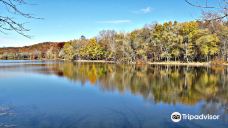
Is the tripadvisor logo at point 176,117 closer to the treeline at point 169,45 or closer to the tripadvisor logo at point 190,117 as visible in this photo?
the tripadvisor logo at point 190,117

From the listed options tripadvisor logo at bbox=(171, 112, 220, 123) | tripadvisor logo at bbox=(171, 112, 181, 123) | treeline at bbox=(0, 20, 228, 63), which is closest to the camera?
tripadvisor logo at bbox=(171, 112, 181, 123)

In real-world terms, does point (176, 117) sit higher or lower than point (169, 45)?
lower

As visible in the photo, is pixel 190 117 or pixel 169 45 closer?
pixel 190 117

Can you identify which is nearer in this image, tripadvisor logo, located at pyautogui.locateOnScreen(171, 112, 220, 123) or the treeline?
tripadvisor logo, located at pyautogui.locateOnScreen(171, 112, 220, 123)

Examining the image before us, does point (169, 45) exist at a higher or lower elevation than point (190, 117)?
higher

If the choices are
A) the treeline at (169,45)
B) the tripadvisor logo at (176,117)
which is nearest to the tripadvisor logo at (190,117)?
the tripadvisor logo at (176,117)

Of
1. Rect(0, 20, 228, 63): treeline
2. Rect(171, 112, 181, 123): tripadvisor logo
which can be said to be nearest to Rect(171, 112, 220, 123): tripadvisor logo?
Rect(171, 112, 181, 123): tripadvisor logo

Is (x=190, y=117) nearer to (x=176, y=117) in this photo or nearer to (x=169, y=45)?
(x=176, y=117)

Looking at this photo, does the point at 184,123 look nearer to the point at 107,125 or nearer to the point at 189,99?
the point at 107,125

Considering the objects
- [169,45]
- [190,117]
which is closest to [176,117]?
[190,117]

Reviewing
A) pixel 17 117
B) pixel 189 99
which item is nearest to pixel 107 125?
pixel 17 117

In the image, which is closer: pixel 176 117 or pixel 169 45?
pixel 176 117

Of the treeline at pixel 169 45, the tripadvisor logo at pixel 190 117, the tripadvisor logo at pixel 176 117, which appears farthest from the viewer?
the treeline at pixel 169 45

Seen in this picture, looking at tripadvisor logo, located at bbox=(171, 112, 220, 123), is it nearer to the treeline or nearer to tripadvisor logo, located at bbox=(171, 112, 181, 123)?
tripadvisor logo, located at bbox=(171, 112, 181, 123)
